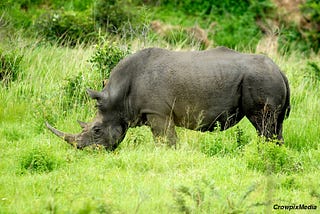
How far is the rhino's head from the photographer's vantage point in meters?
9.87

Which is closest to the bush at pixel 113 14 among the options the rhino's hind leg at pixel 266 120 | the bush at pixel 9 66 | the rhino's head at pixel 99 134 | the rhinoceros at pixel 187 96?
the bush at pixel 9 66

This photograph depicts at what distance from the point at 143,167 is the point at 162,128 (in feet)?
4.72

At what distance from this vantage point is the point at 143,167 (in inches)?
326

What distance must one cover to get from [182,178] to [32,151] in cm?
199

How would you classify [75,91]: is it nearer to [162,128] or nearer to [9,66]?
[9,66]

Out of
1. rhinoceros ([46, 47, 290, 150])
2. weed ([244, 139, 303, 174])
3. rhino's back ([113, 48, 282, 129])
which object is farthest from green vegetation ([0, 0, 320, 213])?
rhino's back ([113, 48, 282, 129])

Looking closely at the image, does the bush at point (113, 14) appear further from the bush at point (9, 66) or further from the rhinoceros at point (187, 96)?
the rhinoceros at point (187, 96)

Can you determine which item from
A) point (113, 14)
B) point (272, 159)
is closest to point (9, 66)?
point (113, 14)

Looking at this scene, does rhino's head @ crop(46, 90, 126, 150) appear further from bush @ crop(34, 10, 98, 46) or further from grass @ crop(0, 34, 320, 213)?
bush @ crop(34, 10, 98, 46)

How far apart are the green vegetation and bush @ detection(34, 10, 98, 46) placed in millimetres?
27

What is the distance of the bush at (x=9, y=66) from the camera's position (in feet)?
42.1

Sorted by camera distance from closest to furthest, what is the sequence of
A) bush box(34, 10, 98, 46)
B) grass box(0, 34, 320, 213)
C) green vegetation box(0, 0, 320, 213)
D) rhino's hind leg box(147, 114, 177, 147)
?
grass box(0, 34, 320, 213) → green vegetation box(0, 0, 320, 213) → rhino's hind leg box(147, 114, 177, 147) → bush box(34, 10, 98, 46)

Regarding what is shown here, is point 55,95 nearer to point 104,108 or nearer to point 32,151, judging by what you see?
point 104,108

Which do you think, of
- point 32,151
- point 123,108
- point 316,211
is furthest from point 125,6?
point 316,211
